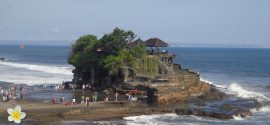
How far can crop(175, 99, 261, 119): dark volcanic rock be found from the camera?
134 feet

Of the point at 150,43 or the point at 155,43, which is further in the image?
the point at 150,43

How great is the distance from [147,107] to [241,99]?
1531cm

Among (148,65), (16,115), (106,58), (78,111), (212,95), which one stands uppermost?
(106,58)

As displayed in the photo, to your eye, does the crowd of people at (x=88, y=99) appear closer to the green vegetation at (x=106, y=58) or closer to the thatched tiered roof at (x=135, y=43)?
the green vegetation at (x=106, y=58)

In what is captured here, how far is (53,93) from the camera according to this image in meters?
52.9

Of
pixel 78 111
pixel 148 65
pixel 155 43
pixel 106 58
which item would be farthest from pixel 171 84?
pixel 78 111

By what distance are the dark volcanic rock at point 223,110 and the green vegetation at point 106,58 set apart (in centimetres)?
1219

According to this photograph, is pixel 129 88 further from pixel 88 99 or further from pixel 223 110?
pixel 223 110

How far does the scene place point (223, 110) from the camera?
4359 centimetres

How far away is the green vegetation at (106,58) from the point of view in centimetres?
5359

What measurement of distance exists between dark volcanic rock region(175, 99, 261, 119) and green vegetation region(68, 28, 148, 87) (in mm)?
12191

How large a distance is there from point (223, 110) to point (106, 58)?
17.3 metres

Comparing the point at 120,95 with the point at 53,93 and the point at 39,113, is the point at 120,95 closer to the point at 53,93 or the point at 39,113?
the point at 53,93

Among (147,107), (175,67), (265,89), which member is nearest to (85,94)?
(147,107)
